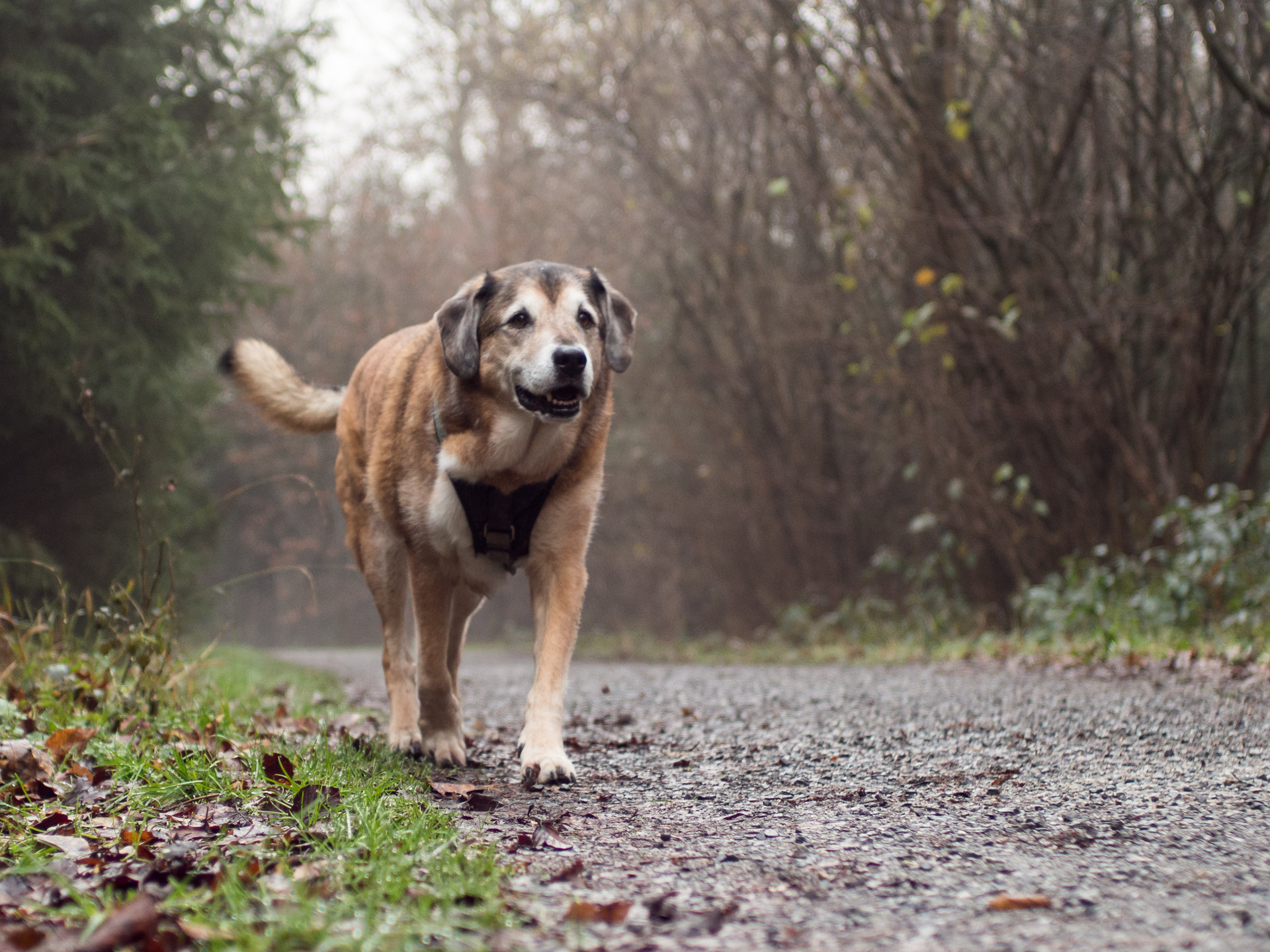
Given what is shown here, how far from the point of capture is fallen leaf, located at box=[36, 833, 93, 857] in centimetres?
240

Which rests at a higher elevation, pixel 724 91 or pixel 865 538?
pixel 724 91

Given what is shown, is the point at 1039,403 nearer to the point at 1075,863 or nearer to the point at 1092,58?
the point at 1092,58

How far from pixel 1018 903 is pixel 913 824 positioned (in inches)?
27.1

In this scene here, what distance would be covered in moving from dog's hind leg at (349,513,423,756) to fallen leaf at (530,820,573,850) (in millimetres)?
1535

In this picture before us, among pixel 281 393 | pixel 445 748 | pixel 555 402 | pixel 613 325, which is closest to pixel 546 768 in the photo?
pixel 445 748

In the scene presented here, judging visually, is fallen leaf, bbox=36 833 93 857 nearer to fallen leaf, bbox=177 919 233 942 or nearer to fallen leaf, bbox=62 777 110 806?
fallen leaf, bbox=62 777 110 806

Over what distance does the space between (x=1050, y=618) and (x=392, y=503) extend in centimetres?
599

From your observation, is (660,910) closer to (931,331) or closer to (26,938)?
(26,938)

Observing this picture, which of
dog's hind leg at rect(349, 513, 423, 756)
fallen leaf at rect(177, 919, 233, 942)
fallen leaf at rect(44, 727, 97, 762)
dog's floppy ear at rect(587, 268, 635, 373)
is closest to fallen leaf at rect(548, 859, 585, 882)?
fallen leaf at rect(177, 919, 233, 942)

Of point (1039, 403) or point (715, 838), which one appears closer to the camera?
point (715, 838)

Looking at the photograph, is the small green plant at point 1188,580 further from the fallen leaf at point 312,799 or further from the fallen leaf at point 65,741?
the fallen leaf at point 65,741

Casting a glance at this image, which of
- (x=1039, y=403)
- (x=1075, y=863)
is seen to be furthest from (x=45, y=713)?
(x=1039, y=403)

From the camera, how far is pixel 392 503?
13.4ft

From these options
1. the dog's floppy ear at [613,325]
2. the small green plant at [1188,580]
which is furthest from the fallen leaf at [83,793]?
the small green plant at [1188,580]
